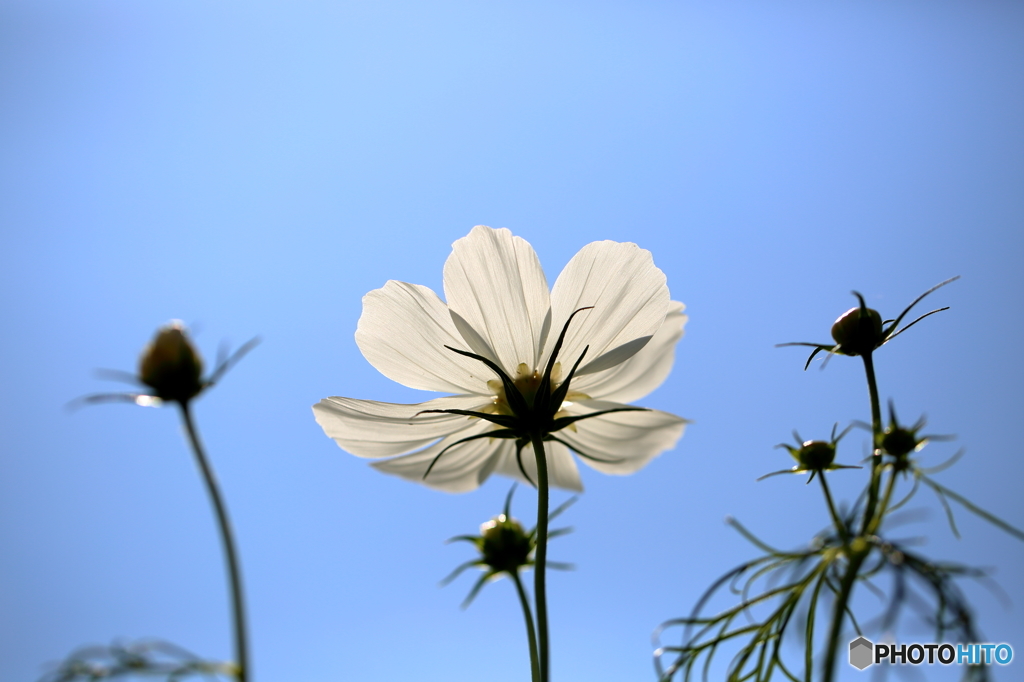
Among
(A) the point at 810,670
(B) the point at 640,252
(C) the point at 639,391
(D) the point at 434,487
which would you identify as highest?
(B) the point at 640,252

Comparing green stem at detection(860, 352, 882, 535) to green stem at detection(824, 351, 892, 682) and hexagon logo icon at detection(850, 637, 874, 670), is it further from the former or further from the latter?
hexagon logo icon at detection(850, 637, 874, 670)

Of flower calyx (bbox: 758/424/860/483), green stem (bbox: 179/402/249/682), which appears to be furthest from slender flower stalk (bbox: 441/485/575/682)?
green stem (bbox: 179/402/249/682)

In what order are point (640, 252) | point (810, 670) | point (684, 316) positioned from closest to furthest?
point (810, 670)
point (640, 252)
point (684, 316)

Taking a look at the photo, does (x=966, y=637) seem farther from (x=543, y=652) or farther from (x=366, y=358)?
(x=366, y=358)

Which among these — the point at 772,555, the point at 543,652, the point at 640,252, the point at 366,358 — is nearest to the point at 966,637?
the point at 772,555

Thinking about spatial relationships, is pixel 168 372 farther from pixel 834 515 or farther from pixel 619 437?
pixel 619 437

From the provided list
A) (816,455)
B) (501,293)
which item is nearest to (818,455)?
(816,455)
